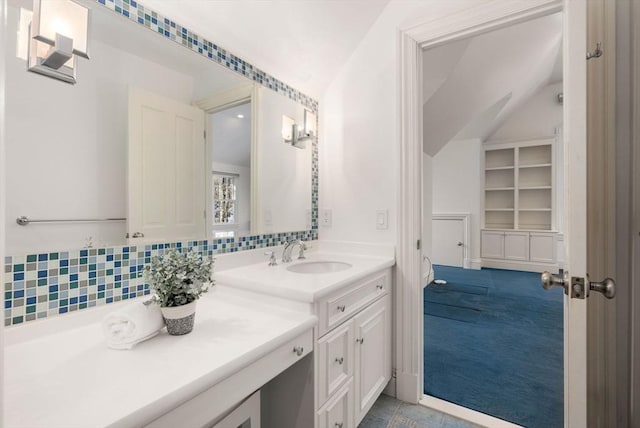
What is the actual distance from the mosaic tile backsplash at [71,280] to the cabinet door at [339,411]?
33.2 inches

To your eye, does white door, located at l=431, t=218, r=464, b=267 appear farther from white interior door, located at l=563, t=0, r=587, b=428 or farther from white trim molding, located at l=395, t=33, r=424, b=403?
white interior door, located at l=563, t=0, r=587, b=428

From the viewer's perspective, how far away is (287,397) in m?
1.14

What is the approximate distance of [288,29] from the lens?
1.65 m

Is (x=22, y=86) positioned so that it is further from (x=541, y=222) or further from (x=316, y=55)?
(x=541, y=222)

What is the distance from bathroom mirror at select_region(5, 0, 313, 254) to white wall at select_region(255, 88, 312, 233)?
1cm

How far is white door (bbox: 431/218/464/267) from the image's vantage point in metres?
5.16

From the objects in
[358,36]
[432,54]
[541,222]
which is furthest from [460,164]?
[358,36]

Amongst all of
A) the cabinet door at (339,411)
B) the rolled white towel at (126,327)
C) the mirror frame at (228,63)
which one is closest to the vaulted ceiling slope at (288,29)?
the mirror frame at (228,63)

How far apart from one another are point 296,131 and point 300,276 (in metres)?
1.02

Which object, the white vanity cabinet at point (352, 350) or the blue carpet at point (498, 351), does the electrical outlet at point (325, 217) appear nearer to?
the white vanity cabinet at point (352, 350)

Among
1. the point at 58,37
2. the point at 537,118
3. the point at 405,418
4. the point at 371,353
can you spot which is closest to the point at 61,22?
the point at 58,37

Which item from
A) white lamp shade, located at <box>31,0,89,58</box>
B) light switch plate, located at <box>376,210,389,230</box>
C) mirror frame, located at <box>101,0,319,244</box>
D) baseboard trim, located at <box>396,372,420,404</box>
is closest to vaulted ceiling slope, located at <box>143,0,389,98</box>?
mirror frame, located at <box>101,0,319,244</box>

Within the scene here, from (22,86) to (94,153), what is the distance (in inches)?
9.9

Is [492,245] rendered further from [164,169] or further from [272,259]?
[164,169]
